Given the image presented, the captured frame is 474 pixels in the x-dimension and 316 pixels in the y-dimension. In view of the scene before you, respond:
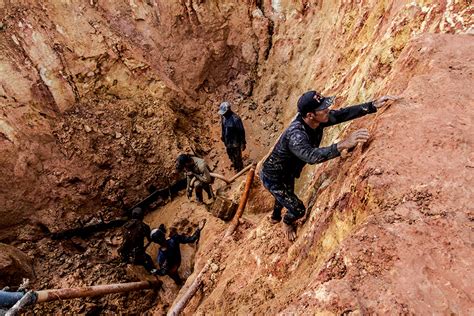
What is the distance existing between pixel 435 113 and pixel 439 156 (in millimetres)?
553

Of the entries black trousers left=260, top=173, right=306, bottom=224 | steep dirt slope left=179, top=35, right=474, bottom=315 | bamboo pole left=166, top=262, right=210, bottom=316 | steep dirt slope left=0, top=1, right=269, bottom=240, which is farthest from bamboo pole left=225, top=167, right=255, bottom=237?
steep dirt slope left=0, top=1, right=269, bottom=240

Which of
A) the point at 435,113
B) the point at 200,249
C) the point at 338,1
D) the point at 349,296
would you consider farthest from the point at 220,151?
the point at 349,296

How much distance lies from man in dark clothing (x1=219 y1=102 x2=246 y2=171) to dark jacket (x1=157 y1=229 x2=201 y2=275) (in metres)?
2.24

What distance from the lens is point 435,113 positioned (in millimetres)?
3180

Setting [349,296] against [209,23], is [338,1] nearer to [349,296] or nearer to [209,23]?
[209,23]

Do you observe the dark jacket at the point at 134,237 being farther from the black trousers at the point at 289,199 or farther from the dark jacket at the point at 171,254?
the black trousers at the point at 289,199

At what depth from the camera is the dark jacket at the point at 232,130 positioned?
7629 mm

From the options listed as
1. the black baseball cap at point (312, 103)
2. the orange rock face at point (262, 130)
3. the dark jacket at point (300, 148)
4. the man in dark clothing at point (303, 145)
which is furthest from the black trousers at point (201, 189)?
the black baseball cap at point (312, 103)

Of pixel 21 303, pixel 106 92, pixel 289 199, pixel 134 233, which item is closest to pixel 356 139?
pixel 289 199

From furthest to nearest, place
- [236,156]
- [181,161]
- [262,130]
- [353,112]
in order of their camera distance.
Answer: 1. [262,130]
2. [236,156]
3. [181,161]
4. [353,112]

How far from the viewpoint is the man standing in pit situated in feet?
22.4

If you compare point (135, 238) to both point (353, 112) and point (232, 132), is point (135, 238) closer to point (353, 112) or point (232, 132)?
point (232, 132)

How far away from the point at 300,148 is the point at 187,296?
2.58m

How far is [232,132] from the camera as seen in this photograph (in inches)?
305
